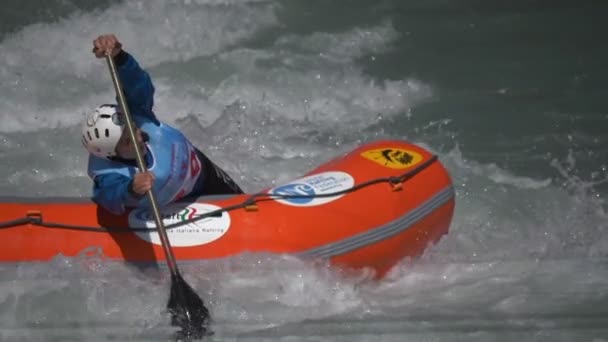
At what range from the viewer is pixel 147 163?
19.1 feet

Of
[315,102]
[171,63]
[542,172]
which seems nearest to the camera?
[542,172]

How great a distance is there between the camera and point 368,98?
9.02 metres

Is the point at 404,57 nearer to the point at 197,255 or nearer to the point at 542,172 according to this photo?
the point at 542,172

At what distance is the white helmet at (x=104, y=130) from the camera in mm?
5613

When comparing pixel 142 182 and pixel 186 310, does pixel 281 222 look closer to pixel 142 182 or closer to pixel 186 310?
pixel 186 310

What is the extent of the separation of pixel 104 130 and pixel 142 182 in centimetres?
36

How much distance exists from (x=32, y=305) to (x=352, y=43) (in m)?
4.66

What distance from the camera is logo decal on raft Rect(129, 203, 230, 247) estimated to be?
19.0 ft

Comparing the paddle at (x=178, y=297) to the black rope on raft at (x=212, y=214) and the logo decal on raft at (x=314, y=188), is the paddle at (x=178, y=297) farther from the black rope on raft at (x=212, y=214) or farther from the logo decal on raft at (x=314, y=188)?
the logo decal on raft at (x=314, y=188)

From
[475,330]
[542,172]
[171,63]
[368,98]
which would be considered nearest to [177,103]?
[171,63]

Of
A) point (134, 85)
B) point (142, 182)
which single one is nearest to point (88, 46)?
point (134, 85)

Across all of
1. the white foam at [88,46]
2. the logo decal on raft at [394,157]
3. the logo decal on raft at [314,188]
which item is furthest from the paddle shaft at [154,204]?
the white foam at [88,46]

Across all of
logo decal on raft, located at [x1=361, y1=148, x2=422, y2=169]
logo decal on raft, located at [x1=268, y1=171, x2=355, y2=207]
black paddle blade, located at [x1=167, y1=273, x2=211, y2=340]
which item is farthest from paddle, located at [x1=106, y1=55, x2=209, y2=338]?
logo decal on raft, located at [x1=361, y1=148, x2=422, y2=169]

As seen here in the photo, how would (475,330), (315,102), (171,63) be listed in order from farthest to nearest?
(171,63) < (315,102) < (475,330)
